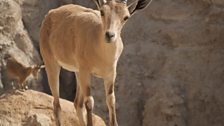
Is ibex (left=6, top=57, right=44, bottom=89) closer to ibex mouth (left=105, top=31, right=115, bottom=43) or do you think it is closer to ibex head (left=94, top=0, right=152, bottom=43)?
ibex head (left=94, top=0, right=152, bottom=43)

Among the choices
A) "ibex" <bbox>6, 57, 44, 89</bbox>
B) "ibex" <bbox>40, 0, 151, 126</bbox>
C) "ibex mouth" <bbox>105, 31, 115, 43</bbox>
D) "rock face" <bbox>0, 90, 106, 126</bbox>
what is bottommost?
"ibex" <bbox>6, 57, 44, 89</bbox>

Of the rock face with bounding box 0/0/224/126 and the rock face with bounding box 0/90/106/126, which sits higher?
the rock face with bounding box 0/90/106/126

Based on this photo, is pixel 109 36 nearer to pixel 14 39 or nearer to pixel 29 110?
pixel 29 110

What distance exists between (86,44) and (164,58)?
6.16 metres

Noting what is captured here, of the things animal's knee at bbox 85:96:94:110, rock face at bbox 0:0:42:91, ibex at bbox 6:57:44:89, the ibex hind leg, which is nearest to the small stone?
the ibex hind leg

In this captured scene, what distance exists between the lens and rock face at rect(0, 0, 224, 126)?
45.1 feet

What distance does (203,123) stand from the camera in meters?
13.7

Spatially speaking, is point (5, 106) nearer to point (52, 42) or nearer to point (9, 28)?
point (52, 42)

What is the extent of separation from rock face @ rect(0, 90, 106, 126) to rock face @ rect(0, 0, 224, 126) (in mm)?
4149

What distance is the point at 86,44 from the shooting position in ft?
27.2

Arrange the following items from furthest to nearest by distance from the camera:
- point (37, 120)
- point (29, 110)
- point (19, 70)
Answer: point (19, 70)
point (29, 110)
point (37, 120)

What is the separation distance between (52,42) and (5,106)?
4.31ft

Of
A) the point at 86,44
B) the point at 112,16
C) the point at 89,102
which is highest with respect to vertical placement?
the point at 112,16

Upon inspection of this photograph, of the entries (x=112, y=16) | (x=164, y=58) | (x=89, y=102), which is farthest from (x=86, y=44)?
(x=164, y=58)
